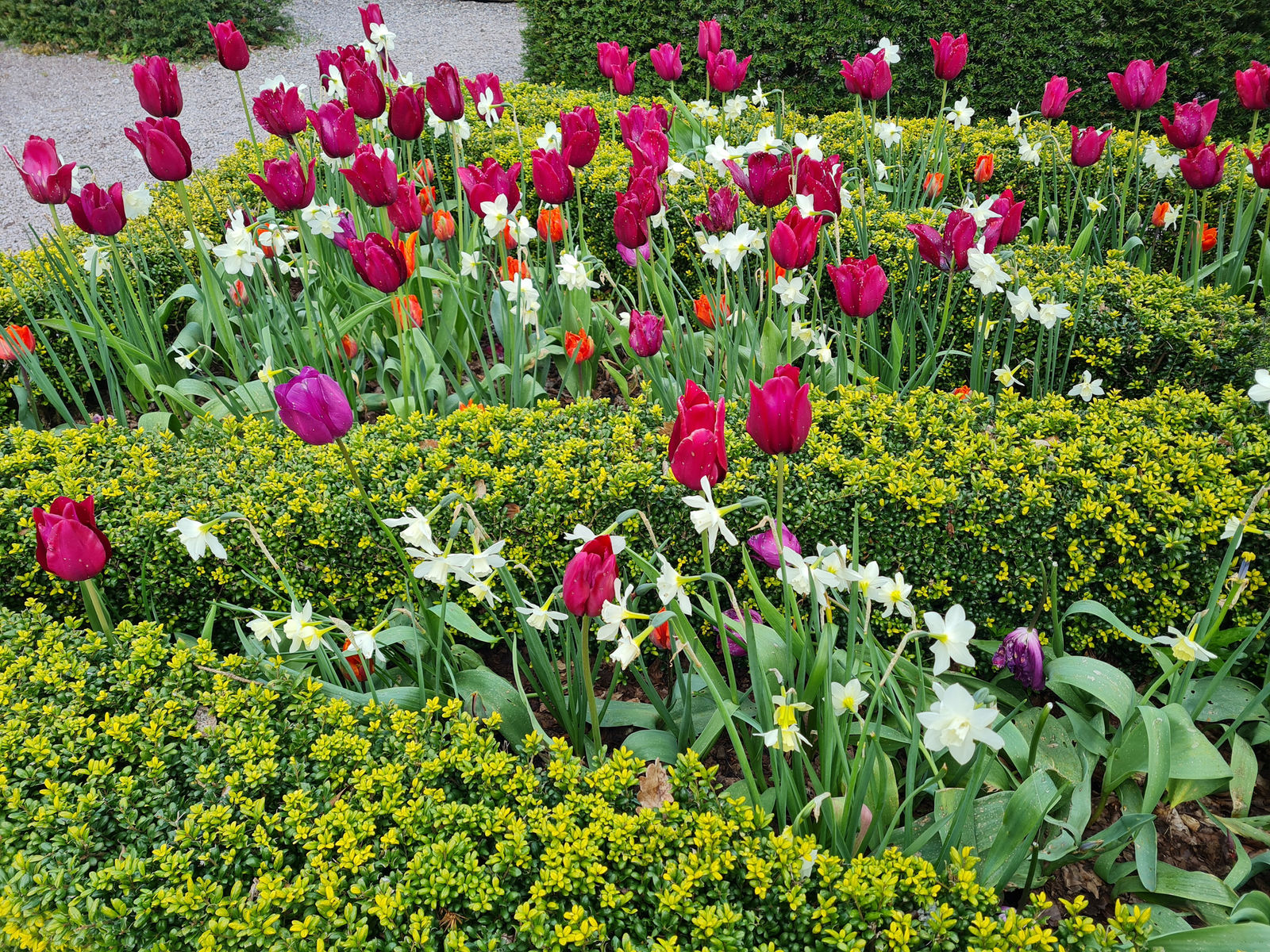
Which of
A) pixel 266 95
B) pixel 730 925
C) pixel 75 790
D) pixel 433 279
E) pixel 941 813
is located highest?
pixel 266 95

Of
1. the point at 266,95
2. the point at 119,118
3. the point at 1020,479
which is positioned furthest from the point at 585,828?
the point at 119,118

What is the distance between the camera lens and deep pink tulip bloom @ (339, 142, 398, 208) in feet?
9.34

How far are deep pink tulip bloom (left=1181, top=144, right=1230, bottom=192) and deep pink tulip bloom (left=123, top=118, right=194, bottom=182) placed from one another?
3.97 meters

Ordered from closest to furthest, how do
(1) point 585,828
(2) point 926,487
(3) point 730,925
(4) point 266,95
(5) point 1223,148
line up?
(3) point 730,925
(1) point 585,828
(2) point 926,487
(4) point 266,95
(5) point 1223,148

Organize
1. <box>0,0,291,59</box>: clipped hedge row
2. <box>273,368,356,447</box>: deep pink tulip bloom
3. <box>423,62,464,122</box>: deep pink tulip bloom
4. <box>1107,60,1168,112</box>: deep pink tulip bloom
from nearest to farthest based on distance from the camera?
<box>273,368,356,447</box>: deep pink tulip bloom
<box>423,62,464,122</box>: deep pink tulip bloom
<box>1107,60,1168,112</box>: deep pink tulip bloom
<box>0,0,291,59</box>: clipped hedge row

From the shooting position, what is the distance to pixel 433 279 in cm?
382

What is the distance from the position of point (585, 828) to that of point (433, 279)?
106 inches

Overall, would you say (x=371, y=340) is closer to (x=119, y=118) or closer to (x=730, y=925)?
(x=730, y=925)

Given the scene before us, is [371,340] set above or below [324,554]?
above

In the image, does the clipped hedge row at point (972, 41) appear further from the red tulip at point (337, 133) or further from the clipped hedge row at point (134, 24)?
the clipped hedge row at point (134, 24)

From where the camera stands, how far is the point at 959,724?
4.82 ft

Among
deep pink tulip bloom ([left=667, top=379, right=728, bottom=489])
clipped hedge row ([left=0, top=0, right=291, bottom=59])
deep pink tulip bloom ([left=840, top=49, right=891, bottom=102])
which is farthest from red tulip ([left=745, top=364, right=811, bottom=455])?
clipped hedge row ([left=0, top=0, right=291, bottom=59])

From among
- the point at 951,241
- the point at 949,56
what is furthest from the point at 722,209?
the point at 949,56

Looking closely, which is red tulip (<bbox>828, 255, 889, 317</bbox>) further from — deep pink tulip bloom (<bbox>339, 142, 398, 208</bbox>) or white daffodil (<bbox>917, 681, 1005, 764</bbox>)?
deep pink tulip bloom (<bbox>339, 142, 398, 208</bbox>)
